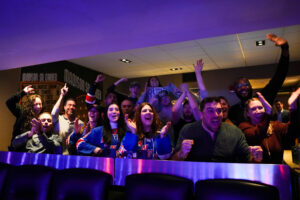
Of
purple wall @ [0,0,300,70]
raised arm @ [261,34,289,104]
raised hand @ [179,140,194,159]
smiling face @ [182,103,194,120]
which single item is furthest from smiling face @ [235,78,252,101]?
raised hand @ [179,140,194,159]

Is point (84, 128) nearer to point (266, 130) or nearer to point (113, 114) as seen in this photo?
point (113, 114)

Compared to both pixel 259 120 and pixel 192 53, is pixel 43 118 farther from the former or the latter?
pixel 192 53

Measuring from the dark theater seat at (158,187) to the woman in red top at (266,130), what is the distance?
1038 millimetres

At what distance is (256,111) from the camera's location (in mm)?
1832

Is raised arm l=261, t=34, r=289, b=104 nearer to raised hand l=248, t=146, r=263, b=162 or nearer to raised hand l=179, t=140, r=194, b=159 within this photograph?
raised hand l=248, t=146, r=263, b=162

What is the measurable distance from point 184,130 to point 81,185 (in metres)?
0.86

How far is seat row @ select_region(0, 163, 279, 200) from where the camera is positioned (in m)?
0.91

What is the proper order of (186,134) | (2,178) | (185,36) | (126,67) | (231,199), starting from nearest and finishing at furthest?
(231,199) → (2,178) → (186,134) → (185,36) → (126,67)

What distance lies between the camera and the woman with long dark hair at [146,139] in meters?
1.71

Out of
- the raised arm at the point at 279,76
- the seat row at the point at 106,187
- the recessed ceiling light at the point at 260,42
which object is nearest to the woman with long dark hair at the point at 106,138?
the seat row at the point at 106,187

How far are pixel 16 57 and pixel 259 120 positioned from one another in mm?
2512

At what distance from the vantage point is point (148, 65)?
516 centimetres

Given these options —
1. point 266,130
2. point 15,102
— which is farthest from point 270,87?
point 15,102

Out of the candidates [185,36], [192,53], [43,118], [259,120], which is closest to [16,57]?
[43,118]
